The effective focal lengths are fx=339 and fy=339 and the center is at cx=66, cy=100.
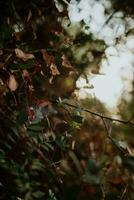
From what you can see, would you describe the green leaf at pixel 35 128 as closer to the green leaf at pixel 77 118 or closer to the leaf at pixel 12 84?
the leaf at pixel 12 84

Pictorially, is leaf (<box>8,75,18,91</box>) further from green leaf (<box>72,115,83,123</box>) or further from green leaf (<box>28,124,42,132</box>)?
green leaf (<box>72,115,83,123</box>)

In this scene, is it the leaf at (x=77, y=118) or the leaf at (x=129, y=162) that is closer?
the leaf at (x=129, y=162)

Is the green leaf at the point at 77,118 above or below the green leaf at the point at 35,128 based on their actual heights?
above

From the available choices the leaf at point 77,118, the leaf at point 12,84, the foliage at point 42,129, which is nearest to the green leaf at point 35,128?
the foliage at point 42,129

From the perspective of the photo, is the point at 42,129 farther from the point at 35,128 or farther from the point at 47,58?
the point at 47,58

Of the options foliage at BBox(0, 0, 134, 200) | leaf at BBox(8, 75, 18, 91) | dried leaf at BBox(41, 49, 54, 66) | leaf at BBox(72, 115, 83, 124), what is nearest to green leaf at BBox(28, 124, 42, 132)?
foliage at BBox(0, 0, 134, 200)

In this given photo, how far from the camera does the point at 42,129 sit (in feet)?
4.00

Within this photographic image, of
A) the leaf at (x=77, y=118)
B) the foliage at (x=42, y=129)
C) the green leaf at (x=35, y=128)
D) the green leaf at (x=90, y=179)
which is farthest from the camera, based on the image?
the leaf at (x=77, y=118)

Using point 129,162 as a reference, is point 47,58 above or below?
above

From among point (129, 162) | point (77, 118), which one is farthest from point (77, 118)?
point (129, 162)

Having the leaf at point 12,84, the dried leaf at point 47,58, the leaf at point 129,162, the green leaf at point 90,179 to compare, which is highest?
the dried leaf at point 47,58

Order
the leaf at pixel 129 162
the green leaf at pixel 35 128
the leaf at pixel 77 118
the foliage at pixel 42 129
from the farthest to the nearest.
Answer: the leaf at pixel 77 118, the green leaf at pixel 35 128, the foliage at pixel 42 129, the leaf at pixel 129 162

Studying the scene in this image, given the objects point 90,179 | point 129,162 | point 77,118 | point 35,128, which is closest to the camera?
point 90,179

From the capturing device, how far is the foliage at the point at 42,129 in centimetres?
106
